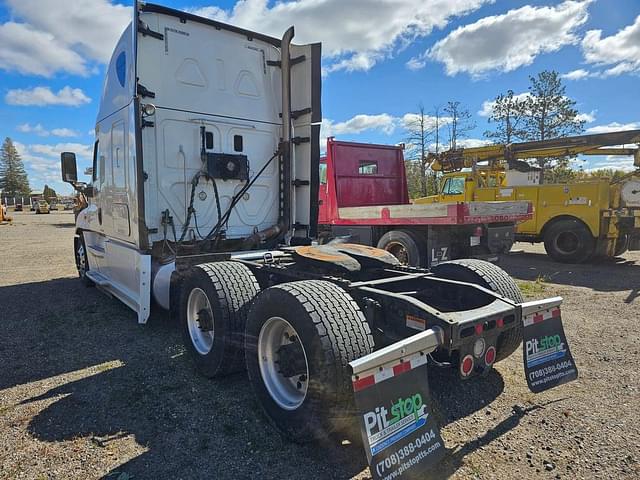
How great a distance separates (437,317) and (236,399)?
1.69 m

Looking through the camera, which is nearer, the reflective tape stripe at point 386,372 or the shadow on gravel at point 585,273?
the reflective tape stripe at point 386,372

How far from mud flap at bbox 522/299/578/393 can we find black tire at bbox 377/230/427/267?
4280mm

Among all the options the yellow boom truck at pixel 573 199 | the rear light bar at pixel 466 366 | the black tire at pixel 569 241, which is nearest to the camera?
the rear light bar at pixel 466 366

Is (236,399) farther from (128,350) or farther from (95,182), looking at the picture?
(95,182)

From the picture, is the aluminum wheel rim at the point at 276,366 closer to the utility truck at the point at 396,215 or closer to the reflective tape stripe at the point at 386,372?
the reflective tape stripe at the point at 386,372

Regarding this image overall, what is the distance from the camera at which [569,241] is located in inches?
407

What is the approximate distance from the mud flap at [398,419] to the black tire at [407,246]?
5.23 m

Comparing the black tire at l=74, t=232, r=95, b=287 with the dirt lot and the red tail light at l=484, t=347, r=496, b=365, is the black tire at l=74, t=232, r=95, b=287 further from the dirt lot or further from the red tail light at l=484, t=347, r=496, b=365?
the red tail light at l=484, t=347, r=496, b=365

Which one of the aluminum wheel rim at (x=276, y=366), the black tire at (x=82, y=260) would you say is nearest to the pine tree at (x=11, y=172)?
the black tire at (x=82, y=260)

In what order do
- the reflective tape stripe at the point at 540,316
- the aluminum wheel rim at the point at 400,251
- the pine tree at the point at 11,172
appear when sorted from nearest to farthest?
the reflective tape stripe at the point at 540,316
the aluminum wheel rim at the point at 400,251
the pine tree at the point at 11,172

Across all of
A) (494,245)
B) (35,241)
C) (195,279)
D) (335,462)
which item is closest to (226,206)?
(195,279)

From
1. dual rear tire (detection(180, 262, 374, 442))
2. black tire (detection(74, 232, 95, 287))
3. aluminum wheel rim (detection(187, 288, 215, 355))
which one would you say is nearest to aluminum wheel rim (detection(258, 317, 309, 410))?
dual rear tire (detection(180, 262, 374, 442))

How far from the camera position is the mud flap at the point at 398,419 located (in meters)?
2.08

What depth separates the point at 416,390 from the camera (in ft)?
7.52
